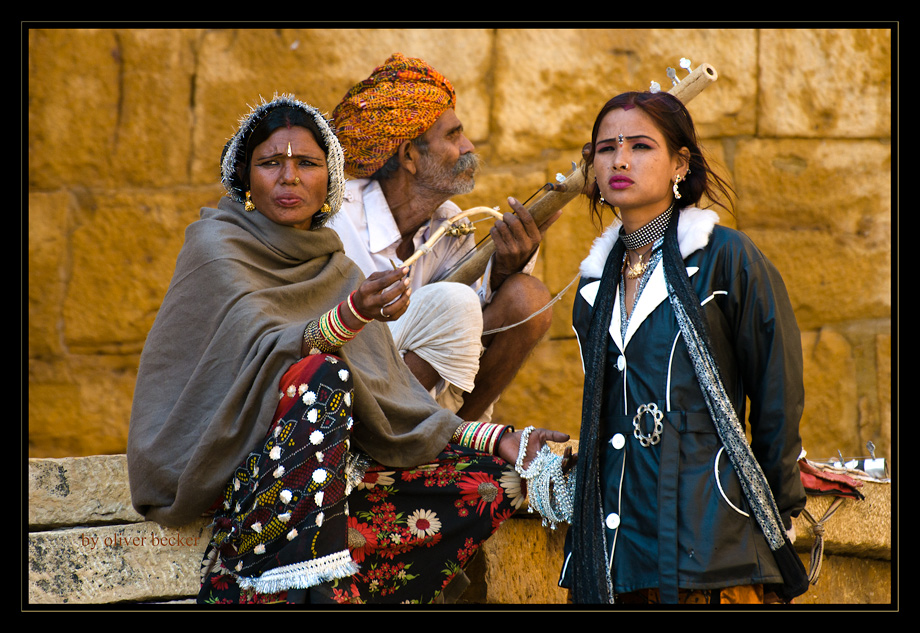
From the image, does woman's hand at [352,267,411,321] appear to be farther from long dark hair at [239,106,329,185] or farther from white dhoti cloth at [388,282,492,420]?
white dhoti cloth at [388,282,492,420]

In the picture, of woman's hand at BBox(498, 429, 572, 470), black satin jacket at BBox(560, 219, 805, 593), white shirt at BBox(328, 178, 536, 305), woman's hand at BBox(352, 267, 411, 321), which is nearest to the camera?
black satin jacket at BBox(560, 219, 805, 593)

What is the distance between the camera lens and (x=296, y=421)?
268cm

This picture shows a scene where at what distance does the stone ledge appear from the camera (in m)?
2.96

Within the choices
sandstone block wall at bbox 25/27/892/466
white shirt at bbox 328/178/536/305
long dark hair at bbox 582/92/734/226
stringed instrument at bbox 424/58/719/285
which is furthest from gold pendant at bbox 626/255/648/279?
sandstone block wall at bbox 25/27/892/466

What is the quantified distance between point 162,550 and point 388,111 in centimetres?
227

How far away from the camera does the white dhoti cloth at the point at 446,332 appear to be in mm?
3818

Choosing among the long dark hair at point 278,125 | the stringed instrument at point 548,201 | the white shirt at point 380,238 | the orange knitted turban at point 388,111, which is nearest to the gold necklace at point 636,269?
the stringed instrument at point 548,201

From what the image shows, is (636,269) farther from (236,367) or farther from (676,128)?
(236,367)

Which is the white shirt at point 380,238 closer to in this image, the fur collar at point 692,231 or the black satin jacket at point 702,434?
the fur collar at point 692,231

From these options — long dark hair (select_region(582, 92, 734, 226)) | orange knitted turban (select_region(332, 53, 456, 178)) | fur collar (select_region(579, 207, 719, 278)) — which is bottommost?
fur collar (select_region(579, 207, 719, 278))

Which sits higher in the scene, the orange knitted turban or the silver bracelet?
the orange knitted turban

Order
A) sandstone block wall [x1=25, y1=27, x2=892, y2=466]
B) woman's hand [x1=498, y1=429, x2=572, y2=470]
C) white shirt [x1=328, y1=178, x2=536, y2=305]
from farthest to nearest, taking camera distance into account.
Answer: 1. sandstone block wall [x1=25, y1=27, x2=892, y2=466]
2. white shirt [x1=328, y1=178, x2=536, y2=305]
3. woman's hand [x1=498, y1=429, x2=572, y2=470]

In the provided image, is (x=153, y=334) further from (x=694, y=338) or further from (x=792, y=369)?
(x=792, y=369)

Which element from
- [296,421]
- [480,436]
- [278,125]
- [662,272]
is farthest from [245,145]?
[662,272]
